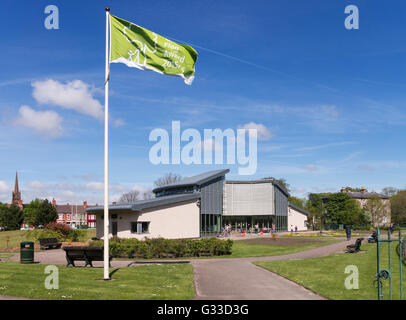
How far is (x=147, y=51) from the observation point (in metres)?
15.2

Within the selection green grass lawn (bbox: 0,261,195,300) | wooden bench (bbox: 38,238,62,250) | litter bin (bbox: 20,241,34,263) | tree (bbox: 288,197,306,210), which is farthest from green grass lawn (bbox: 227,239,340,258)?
tree (bbox: 288,197,306,210)

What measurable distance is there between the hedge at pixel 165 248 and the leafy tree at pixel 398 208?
307ft

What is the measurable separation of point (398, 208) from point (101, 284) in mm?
110476

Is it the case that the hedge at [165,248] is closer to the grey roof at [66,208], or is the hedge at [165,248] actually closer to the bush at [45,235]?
the bush at [45,235]

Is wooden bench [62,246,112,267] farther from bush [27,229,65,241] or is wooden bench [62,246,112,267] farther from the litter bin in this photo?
bush [27,229,65,241]

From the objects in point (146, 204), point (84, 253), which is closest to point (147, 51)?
point (84, 253)

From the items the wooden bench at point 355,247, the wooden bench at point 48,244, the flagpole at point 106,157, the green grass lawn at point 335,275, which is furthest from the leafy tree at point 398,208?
the flagpole at point 106,157

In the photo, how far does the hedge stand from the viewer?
23422mm

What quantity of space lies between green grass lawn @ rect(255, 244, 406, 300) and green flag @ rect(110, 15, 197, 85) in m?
9.11

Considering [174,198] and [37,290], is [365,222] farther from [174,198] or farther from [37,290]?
[37,290]

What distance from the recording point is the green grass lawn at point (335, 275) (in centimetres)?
1190
